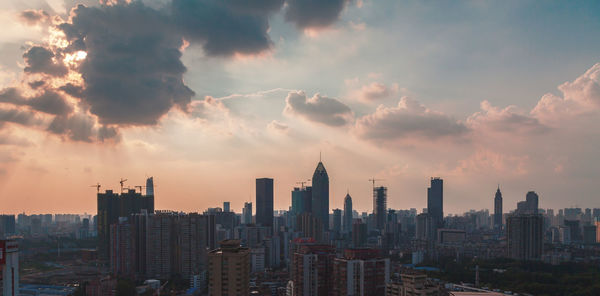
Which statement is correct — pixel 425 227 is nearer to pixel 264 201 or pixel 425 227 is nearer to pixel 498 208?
pixel 264 201

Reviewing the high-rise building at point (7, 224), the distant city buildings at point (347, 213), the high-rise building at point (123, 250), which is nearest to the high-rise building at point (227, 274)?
the high-rise building at point (123, 250)

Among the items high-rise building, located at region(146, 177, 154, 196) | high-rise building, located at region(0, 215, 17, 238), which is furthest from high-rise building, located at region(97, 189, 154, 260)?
high-rise building, located at region(0, 215, 17, 238)

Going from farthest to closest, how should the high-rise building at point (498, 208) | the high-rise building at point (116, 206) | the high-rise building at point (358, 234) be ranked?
1. the high-rise building at point (498, 208)
2. the high-rise building at point (358, 234)
3. the high-rise building at point (116, 206)

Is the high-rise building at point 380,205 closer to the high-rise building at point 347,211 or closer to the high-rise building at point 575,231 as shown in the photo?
the high-rise building at point 347,211

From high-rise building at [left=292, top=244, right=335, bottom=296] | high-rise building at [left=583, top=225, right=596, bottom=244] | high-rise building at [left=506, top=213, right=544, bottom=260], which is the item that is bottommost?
high-rise building at [left=583, top=225, right=596, bottom=244]

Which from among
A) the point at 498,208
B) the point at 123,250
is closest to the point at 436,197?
the point at 498,208

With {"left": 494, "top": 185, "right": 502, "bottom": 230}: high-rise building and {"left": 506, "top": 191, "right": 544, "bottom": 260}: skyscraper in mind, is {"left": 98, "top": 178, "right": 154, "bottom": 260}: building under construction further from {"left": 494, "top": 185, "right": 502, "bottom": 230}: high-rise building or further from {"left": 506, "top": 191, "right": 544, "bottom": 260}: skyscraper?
{"left": 494, "top": 185, "right": 502, "bottom": 230}: high-rise building

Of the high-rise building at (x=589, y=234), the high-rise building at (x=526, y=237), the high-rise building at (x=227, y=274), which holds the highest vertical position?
the high-rise building at (x=227, y=274)
